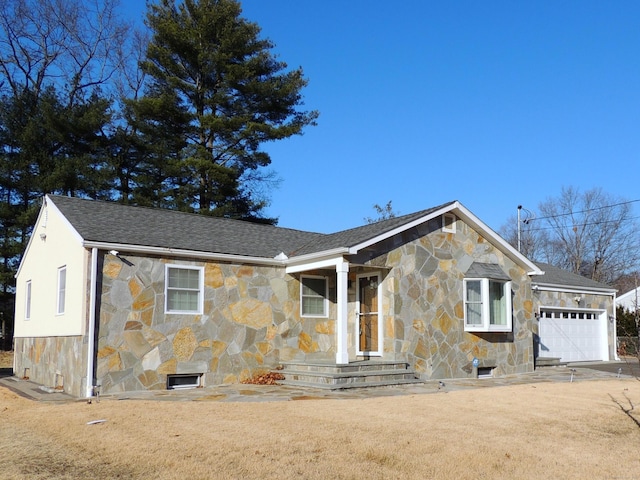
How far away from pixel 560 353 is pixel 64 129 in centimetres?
2344

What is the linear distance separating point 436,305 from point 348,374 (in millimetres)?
3732

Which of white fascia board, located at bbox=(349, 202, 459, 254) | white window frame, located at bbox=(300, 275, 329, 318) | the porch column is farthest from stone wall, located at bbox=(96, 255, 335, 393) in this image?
white fascia board, located at bbox=(349, 202, 459, 254)

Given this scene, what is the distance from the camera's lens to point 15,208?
28969 millimetres

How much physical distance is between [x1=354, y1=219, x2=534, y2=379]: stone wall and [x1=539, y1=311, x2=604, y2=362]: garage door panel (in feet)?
15.3

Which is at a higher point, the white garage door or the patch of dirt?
the white garage door

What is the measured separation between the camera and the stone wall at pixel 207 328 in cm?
1321

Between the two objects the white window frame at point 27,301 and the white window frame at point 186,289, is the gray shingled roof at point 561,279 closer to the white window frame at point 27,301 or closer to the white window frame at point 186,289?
the white window frame at point 186,289

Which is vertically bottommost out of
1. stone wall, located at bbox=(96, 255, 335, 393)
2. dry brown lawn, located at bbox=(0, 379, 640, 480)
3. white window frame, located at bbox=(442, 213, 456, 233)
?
dry brown lawn, located at bbox=(0, 379, 640, 480)

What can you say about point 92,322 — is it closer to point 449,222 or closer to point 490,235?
point 449,222

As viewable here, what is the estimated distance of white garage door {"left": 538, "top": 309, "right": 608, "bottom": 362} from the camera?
21906mm

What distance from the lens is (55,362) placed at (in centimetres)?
1465

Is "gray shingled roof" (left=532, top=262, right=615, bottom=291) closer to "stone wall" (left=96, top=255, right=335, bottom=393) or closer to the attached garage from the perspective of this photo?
the attached garage

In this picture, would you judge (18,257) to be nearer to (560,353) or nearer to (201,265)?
(201,265)

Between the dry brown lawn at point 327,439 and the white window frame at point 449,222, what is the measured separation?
19.4ft
